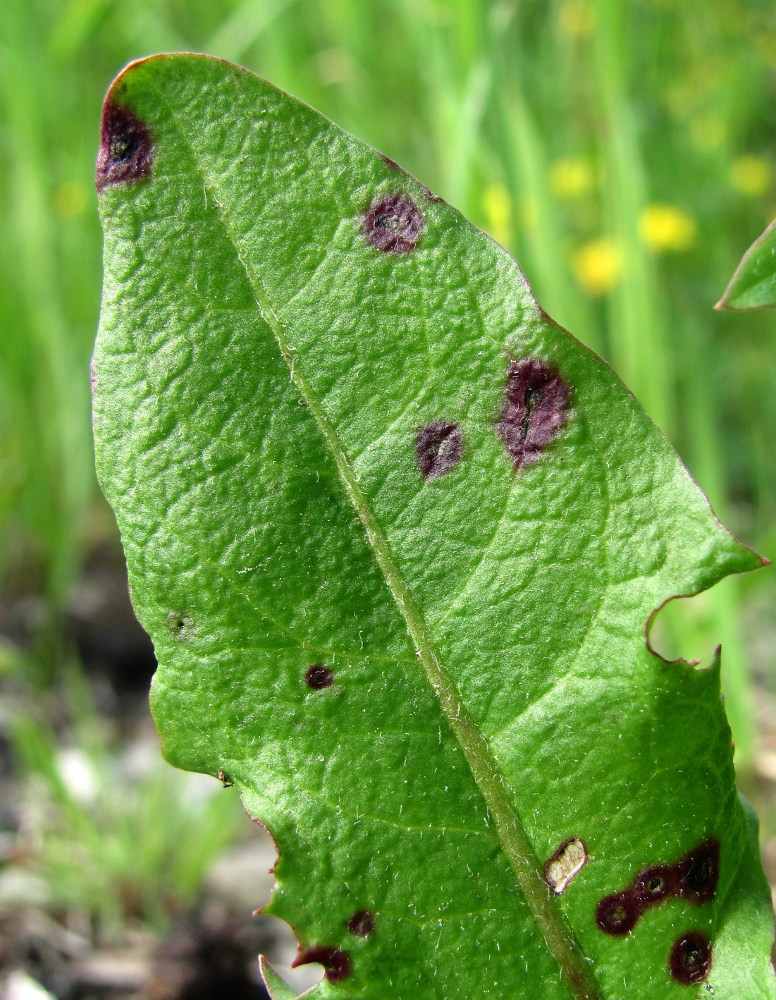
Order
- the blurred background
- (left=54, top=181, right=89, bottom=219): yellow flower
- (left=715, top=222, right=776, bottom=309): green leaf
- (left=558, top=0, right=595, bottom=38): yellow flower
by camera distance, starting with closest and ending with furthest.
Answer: (left=715, top=222, right=776, bottom=309): green leaf < the blurred background < (left=54, top=181, right=89, bottom=219): yellow flower < (left=558, top=0, right=595, bottom=38): yellow flower

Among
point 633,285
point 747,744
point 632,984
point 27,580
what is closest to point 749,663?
point 747,744

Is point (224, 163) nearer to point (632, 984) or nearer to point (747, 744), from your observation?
point (632, 984)

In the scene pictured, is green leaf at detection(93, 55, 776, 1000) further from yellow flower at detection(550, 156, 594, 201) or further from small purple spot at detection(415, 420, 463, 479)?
yellow flower at detection(550, 156, 594, 201)

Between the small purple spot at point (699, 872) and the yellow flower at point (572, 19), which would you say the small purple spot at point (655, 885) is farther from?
the yellow flower at point (572, 19)

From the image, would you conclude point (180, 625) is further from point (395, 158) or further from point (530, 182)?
point (395, 158)

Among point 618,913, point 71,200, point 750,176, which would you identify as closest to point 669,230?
point 750,176

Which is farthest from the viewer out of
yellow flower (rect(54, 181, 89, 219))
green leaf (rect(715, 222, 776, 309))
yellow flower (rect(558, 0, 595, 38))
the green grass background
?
yellow flower (rect(558, 0, 595, 38))

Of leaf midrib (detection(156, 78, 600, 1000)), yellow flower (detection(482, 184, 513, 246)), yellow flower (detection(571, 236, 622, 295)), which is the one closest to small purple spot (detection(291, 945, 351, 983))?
leaf midrib (detection(156, 78, 600, 1000))
